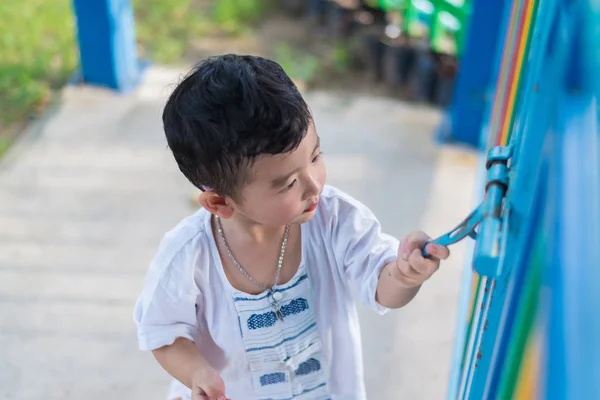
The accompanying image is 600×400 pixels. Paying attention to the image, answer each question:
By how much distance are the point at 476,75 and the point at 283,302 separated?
1.69 meters

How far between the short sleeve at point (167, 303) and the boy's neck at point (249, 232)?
0.09 metres

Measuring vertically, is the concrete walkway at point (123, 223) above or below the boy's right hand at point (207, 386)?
below

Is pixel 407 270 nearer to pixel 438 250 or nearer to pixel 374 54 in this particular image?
pixel 438 250

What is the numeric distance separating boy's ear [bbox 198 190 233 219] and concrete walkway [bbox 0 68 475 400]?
36.4 inches

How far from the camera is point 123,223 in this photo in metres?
2.41

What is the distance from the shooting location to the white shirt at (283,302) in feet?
3.92

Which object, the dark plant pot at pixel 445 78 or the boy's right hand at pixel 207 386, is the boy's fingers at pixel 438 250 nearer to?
the boy's right hand at pixel 207 386

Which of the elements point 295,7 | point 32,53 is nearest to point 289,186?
point 32,53

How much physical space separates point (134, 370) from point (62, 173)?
1.00m

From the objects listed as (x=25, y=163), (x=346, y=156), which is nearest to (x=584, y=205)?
(x=346, y=156)


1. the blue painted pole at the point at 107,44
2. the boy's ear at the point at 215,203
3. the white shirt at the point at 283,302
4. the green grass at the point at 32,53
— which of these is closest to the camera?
the boy's ear at the point at 215,203

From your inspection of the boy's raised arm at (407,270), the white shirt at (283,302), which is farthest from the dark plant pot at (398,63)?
the boy's raised arm at (407,270)

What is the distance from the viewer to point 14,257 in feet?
7.39

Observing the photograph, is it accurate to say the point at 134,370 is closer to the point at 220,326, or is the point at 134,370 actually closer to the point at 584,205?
the point at 220,326
